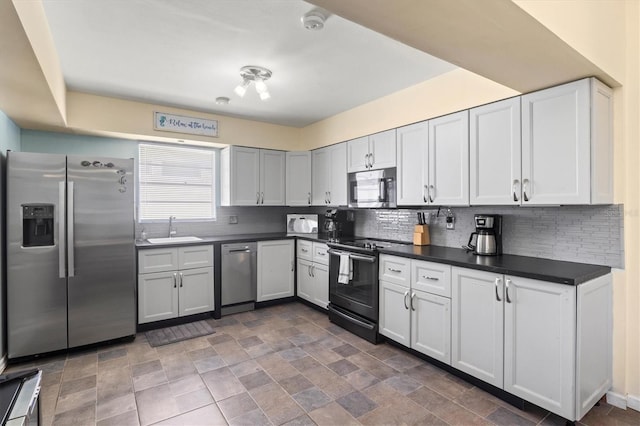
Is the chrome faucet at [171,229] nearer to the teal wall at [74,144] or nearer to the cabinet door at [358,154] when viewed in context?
the teal wall at [74,144]

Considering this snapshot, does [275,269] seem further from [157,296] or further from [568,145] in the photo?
[568,145]

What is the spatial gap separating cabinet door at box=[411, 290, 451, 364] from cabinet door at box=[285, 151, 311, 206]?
7.97 ft

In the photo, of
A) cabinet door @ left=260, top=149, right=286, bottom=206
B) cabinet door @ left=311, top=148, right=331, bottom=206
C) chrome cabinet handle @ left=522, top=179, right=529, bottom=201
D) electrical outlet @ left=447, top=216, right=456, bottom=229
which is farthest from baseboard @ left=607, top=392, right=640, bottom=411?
cabinet door @ left=260, top=149, right=286, bottom=206

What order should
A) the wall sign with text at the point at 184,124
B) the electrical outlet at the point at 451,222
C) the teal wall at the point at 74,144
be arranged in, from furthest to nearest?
the wall sign with text at the point at 184,124
the teal wall at the point at 74,144
the electrical outlet at the point at 451,222

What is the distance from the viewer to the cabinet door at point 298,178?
487cm

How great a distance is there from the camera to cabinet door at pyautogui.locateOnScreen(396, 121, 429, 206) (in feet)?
10.4

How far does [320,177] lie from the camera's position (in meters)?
4.66

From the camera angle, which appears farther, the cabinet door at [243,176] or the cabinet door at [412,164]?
the cabinet door at [243,176]

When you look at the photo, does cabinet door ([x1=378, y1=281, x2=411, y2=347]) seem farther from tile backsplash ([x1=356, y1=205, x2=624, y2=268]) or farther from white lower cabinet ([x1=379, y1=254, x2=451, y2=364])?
tile backsplash ([x1=356, y1=205, x2=624, y2=268])

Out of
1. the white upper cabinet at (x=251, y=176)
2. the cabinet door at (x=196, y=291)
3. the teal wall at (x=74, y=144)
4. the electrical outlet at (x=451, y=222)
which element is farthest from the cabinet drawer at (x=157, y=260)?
the electrical outlet at (x=451, y=222)

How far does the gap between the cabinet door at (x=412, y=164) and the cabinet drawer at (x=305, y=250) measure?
4.80 feet

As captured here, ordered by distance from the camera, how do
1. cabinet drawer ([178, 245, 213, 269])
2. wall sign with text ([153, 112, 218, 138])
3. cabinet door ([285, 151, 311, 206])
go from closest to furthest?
cabinet drawer ([178, 245, 213, 269])
wall sign with text ([153, 112, 218, 138])
cabinet door ([285, 151, 311, 206])

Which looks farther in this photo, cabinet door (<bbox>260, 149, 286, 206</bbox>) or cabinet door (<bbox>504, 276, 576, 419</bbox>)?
cabinet door (<bbox>260, 149, 286, 206</bbox>)

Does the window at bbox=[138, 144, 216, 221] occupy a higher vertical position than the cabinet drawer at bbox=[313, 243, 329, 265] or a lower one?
higher
